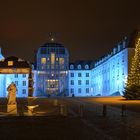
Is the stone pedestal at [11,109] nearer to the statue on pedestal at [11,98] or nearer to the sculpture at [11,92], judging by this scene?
the statue on pedestal at [11,98]

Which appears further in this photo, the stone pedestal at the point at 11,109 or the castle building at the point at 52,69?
the castle building at the point at 52,69

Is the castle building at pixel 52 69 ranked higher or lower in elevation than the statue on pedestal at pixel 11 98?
higher

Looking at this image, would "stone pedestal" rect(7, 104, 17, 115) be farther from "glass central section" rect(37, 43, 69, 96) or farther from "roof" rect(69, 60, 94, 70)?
"roof" rect(69, 60, 94, 70)

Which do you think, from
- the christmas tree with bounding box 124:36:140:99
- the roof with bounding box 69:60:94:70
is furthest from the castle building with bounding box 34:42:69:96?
the christmas tree with bounding box 124:36:140:99

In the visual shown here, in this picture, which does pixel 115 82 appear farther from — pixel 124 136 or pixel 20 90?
pixel 124 136

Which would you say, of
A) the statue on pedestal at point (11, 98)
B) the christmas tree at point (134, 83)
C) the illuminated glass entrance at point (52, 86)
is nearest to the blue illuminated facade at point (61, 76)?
the illuminated glass entrance at point (52, 86)

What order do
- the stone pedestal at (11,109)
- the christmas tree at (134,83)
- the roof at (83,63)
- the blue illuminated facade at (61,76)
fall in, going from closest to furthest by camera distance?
the stone pedestal at (11,109) < the christmas tree at (134,83) < the blue illuminated facade at (61,76) < the roof at (83,63)

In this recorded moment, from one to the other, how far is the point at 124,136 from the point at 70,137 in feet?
6.57

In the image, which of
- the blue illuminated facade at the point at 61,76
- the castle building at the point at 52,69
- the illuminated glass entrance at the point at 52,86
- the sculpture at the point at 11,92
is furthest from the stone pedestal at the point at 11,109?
the illuminated glass entrance at the point at 52,86

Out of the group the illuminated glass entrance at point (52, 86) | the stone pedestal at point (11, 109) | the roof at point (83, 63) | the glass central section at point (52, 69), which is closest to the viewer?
the stone pedestal at point (11, 109)

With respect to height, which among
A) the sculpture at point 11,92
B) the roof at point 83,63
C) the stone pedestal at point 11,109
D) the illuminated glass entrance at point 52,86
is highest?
the roof at point 83,63

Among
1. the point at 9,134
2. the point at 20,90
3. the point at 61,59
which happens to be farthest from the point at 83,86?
the point at 9,134

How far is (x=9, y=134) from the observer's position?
1567 cm

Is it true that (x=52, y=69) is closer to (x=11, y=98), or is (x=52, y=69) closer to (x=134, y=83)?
(x=134, y=83)
